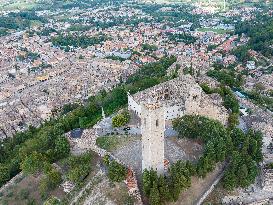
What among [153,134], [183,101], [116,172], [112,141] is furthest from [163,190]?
[183,101]

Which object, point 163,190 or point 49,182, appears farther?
point 49,182

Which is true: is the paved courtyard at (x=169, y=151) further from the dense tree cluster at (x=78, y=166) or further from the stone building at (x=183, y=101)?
the stone building at (x=183, y=101)

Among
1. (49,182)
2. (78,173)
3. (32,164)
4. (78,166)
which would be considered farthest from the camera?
(32,164)

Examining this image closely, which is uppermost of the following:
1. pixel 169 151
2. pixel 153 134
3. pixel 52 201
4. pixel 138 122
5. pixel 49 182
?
pixel 153 134

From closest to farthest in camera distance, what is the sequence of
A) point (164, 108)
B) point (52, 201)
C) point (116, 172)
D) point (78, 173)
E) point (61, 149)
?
point (52, 201) < point (116, 172) < point (78, 173) < point (164, 108) < point (61, 149)

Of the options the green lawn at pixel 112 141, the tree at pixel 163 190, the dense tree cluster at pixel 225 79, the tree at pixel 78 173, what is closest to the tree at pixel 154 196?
the tree at pixel 163 190

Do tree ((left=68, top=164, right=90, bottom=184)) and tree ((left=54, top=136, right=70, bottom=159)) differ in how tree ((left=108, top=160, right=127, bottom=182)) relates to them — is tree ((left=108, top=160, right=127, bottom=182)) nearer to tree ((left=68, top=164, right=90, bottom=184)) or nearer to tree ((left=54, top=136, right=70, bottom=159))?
tree ((left=68, top=164, right=90, bottom=184))

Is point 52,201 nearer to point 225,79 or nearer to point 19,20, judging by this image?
point 225,79

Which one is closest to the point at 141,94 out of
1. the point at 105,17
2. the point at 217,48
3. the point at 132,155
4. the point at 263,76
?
the point at 132,155

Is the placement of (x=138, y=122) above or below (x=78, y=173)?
below
